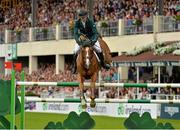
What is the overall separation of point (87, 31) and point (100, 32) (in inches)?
1116

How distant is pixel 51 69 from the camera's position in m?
51.7

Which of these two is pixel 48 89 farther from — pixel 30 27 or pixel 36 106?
pixel 30 27

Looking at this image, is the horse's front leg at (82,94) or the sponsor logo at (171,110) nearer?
the horse's front leg at (82,94)

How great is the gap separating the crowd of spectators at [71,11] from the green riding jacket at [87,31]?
23.9 meters

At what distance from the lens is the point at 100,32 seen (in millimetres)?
45188

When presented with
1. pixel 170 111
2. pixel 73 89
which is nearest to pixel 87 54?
pixel 170 111

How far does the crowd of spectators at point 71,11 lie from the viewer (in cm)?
4347

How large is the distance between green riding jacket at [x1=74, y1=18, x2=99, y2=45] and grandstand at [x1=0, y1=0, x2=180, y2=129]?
47.6 ft

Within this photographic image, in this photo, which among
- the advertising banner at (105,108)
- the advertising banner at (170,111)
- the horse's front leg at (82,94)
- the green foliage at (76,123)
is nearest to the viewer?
the green foliage at (76,123)

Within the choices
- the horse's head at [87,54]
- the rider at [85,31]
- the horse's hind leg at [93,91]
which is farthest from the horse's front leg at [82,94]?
the rider at [85,31]

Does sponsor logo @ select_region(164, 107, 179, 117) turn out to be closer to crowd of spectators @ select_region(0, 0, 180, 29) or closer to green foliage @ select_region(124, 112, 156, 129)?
crowd of spectators @ select_region(0, 0, 180, 29)

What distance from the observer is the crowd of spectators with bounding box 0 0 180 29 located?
4347 centimetres

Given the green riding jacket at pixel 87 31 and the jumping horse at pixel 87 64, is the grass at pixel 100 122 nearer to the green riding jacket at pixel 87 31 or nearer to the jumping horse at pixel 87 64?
the jumping horse at pixel 87 64

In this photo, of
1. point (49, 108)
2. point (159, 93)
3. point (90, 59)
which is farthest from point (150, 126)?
point (49, 108)
